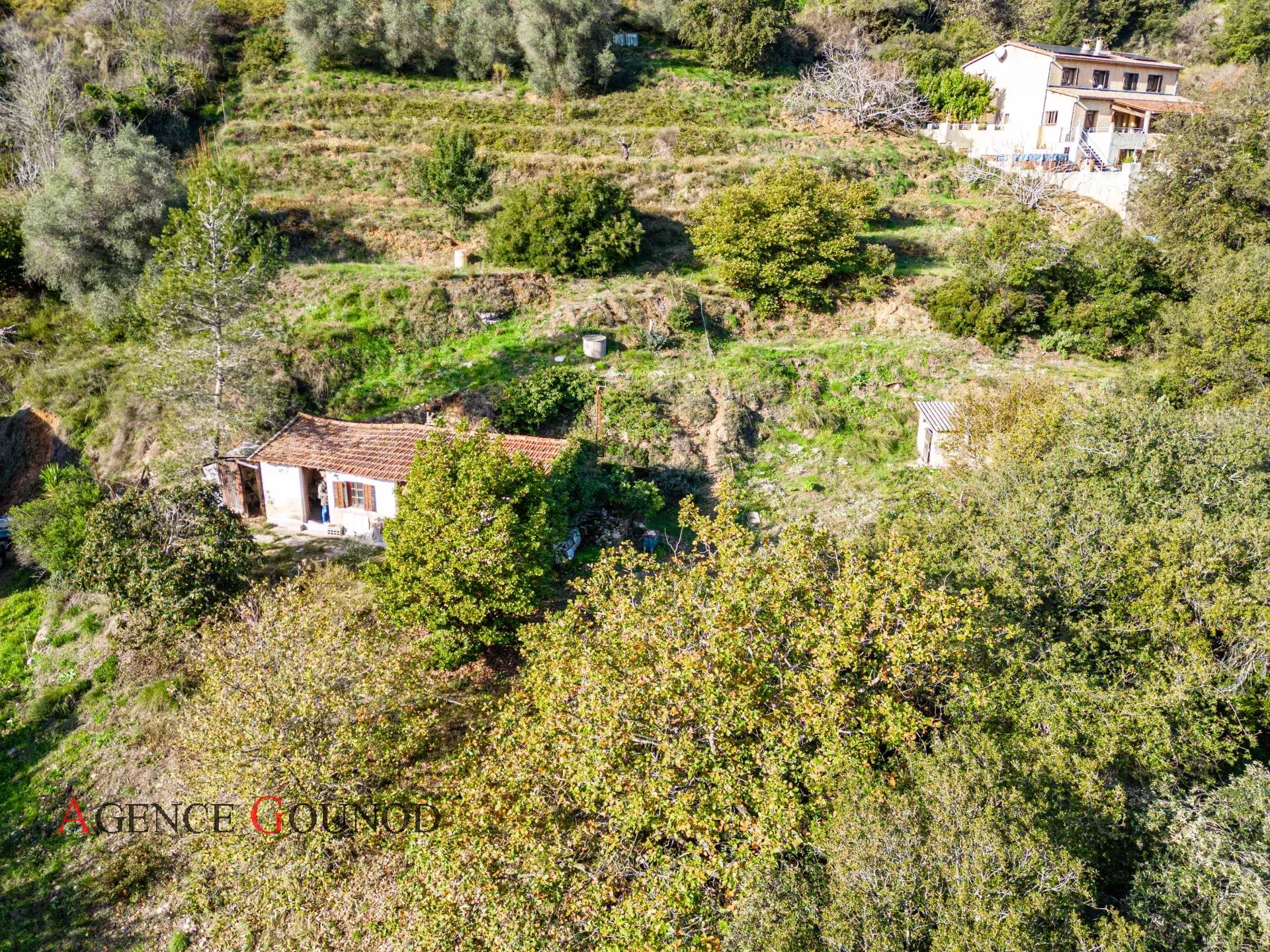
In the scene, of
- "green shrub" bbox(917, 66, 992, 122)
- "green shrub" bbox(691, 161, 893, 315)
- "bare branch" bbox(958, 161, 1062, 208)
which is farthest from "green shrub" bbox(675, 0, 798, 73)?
"green shrub" bbox(691, 161, 893, 315)

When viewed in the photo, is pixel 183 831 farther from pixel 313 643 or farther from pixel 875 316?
pixel 875 316

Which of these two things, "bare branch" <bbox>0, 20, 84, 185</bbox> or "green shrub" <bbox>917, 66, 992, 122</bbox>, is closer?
"bare branch" <bbox>0, 20, 84, 185</bbox>

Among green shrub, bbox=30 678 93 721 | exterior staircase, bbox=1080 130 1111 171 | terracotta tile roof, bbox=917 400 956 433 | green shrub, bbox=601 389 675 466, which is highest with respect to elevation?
exterior staircase, bbox=1080 130 1111 171

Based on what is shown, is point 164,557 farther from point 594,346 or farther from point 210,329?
point 594,346

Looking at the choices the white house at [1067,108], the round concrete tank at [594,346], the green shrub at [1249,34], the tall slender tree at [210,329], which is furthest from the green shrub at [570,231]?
the green shrub at [1249,34]

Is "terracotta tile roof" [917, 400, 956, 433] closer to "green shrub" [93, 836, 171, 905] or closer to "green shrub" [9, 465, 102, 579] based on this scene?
"green shrub" [93, 836, 171, 905]
